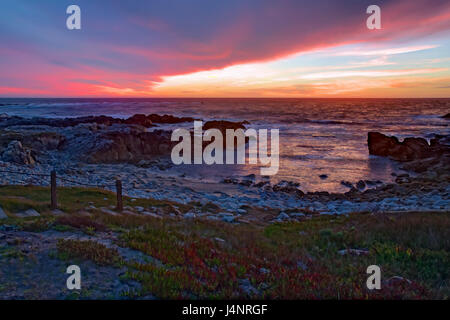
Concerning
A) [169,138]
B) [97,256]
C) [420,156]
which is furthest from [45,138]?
[420,156]

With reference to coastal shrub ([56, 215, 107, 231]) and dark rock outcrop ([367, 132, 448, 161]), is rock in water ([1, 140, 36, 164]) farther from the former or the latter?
dark rock outcrop ([367, 132, 448, 161])

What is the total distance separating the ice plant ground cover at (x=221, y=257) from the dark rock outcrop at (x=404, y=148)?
2276 cm

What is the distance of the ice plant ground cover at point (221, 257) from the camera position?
6.09m

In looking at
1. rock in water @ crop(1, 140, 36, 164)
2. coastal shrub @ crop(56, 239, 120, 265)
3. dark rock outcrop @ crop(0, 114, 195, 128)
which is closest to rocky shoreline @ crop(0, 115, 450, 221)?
rock in water @ crop(1, 140, 36, 164)

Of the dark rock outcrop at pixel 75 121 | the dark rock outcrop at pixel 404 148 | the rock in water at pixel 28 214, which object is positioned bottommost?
the rock in water at pixel 28 214

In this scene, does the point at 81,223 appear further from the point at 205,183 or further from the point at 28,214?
the point at 205,183

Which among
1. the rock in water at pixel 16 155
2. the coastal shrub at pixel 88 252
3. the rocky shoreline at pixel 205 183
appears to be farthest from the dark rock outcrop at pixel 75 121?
the coastal shrub at pixel 88 252

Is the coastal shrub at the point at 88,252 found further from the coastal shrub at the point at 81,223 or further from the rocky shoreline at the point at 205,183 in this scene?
the rocky shoreline at the point at 205,183

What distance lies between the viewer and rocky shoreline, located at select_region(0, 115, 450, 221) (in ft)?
62.2

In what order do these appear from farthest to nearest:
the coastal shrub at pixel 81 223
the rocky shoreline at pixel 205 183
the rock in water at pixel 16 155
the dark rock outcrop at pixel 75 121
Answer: the dark rock outcrop at pixel 75 121 → the rock in water at pixel 16 155 → the rocky shoreline at pixel 205 183 → the coastal shrub at pixel 81 223

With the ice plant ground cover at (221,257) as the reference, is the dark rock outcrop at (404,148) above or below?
above

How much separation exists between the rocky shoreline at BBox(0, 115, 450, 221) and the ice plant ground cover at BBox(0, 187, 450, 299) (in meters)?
5.84

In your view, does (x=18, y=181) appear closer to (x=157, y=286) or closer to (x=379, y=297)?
(x=157, y=286)
